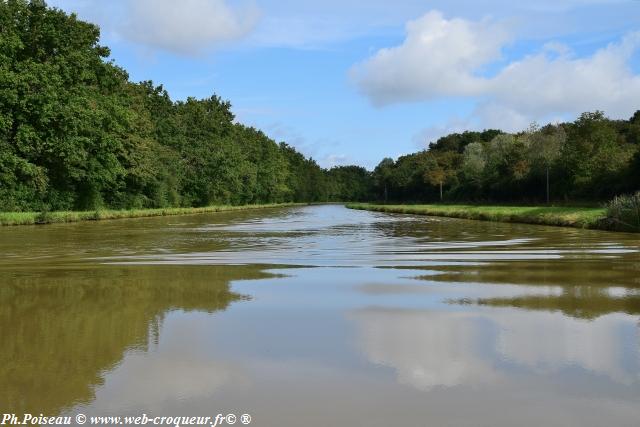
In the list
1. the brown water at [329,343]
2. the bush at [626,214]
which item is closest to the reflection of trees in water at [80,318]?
the brown water at [329,343]

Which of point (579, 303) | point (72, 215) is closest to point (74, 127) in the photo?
point (72, 215)

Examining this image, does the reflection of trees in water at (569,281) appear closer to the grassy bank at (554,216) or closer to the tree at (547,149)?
the grassy bank at (554,216)

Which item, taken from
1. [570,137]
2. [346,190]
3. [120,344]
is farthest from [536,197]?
[346,190]

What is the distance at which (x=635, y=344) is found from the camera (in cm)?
676

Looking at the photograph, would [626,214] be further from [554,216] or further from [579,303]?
[579,303]

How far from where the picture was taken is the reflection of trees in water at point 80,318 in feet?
17.6

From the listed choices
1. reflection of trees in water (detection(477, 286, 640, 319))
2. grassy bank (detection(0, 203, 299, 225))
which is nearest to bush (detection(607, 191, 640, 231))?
reflection of trees in water (detection(477, 286, 640, 319))

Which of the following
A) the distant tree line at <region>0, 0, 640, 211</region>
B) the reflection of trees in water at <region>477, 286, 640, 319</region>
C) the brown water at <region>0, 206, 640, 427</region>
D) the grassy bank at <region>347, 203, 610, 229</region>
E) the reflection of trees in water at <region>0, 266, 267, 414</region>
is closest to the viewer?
the brown water at <region>0, 206, 640, 427</region>

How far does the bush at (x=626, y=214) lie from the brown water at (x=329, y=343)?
14045 millimetres

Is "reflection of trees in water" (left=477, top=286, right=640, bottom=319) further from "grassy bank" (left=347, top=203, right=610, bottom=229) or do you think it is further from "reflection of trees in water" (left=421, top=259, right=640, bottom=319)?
"grassy bank" (left=347, top=203, right=610, bottom=229)

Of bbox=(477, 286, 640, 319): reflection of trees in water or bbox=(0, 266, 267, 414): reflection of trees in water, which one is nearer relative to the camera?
bbox=(0, 266, 267, 414): reflection of trees in water

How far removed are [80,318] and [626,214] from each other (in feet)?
84.2

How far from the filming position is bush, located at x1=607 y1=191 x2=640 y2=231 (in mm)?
26422

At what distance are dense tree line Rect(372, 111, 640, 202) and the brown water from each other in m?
35.2
